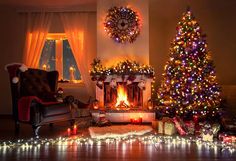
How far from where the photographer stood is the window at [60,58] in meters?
7.78

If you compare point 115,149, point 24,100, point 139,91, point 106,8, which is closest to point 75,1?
point 106,8

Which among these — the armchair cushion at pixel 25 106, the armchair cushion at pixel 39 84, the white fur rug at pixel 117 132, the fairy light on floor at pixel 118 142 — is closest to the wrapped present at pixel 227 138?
the fairy light on floor at pixel 118 142

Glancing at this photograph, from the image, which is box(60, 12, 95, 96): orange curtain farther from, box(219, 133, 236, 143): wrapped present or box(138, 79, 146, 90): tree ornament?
box(219, 133, 236, 143): wrapped present

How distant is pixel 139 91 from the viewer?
22.0ft

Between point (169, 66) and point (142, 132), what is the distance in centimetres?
176

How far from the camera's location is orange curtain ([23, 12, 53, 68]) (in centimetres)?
752

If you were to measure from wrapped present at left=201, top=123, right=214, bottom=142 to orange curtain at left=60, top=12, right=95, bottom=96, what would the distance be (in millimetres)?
3491

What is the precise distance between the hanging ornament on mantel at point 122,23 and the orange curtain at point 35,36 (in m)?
1.85

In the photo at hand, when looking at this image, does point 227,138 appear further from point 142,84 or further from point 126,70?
point 126,70

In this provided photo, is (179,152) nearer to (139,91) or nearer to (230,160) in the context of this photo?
(230,160)

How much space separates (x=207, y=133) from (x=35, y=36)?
5.02m

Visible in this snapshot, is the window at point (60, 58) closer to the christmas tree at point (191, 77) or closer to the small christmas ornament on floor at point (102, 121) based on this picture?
the small christmas ornament on floor at point (102, 121)

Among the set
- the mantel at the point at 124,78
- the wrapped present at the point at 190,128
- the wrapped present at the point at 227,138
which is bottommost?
the wrapped present at the point at 227,138

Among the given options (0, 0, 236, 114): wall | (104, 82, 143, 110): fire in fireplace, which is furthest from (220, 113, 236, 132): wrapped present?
(0, 0, 236, 114): wall
